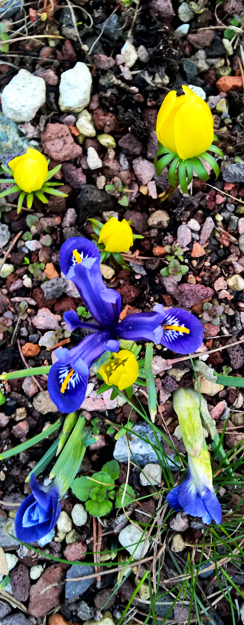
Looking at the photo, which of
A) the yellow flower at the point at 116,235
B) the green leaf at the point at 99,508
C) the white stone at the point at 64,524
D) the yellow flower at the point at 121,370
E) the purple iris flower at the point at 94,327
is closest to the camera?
the yellow flower at the point at 121,370

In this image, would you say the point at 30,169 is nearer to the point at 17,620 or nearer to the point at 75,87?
the point at 75,87

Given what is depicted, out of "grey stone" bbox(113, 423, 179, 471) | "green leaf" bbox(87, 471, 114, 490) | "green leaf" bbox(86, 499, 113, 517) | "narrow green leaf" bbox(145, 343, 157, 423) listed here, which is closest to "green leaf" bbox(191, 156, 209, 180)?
"narrow green leaf" bbox(145, 343, 157, 423)

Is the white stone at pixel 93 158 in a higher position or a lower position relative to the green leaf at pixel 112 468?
higher

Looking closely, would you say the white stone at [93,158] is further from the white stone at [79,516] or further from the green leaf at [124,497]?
the white stone at [79,516]

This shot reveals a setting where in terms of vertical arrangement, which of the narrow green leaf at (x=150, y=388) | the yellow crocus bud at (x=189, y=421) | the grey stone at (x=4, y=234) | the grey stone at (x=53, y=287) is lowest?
the yellow crocus bud at (x=189, y=421)

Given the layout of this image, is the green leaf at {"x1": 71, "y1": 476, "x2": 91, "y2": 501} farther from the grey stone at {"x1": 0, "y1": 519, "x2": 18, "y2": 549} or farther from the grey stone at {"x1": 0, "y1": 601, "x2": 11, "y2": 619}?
the grey stone at {"x1": 0, "y1": 601, "x2": 11, "y2": 619}

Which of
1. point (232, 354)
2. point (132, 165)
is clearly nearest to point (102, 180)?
point (132, 165)

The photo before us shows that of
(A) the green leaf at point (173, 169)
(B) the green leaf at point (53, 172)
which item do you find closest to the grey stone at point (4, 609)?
(B) the green leaf at point (53, 172)

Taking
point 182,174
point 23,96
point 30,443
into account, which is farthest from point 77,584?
point 23,96

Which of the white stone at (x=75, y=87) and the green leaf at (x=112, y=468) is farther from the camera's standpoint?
the white stone at (x=75, y=87)
